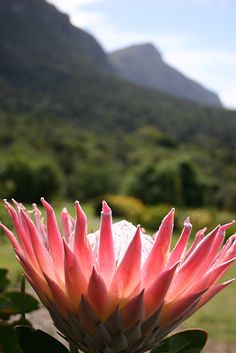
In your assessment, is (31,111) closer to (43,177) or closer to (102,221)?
(43,177)

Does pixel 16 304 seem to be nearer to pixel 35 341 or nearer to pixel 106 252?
pixel 35 341

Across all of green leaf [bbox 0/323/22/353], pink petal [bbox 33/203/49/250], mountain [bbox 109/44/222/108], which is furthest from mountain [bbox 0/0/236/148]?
pink petal [bbox 33/203/49/250]

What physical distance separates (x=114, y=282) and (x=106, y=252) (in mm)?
35

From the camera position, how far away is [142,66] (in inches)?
4058

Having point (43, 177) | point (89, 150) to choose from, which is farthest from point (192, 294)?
point (89, 150)

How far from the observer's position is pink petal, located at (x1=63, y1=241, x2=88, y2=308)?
55cm

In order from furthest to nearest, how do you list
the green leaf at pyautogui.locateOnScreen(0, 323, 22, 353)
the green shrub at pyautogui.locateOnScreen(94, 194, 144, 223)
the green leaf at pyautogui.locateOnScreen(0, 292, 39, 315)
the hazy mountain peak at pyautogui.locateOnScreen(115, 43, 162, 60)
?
the hazy mountain peak at pyautogui.locateOnScreen(115, 43, 162, 60), the green shrub at pyautogui.locateOnScreen(94, 194, 144, 223), the green leaf at pyautogui.locateOnScreen(0, 292, 39, 315), the green leaf at pyautogui.locateOnScreen(0, 323, 22, 353)

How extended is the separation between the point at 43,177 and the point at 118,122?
2426 cm

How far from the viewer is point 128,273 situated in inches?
22.0

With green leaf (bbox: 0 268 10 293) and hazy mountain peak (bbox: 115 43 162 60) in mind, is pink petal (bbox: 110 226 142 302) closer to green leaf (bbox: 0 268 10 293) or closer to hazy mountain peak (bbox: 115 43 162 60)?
green leaf (bbox: 0 268 10 293)

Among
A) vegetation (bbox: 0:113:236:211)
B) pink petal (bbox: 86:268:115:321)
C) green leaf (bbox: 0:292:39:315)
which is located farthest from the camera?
vegetation (bbox: 0:113:236:211)

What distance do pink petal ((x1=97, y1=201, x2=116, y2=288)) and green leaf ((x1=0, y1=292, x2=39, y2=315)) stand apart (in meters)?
0.35

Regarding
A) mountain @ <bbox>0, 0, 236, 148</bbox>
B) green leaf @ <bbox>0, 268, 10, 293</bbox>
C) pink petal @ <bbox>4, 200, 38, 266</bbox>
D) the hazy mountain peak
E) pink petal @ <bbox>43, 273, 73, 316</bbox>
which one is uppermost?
the hazy mountain peak

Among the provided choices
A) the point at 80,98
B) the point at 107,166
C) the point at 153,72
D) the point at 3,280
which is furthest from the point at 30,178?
the point at 153,72
